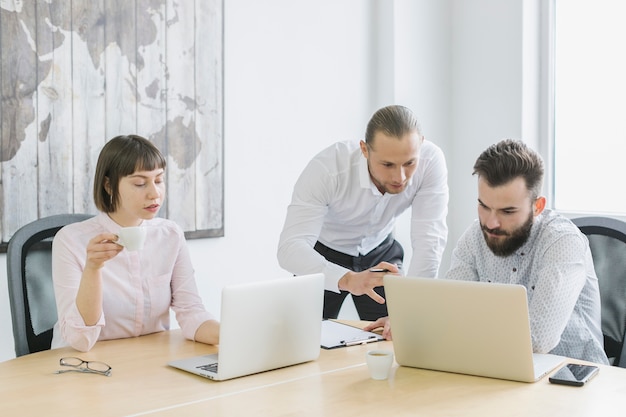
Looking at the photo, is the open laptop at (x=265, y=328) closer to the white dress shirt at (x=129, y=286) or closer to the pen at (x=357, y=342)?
the pen at (x=357, y=342)

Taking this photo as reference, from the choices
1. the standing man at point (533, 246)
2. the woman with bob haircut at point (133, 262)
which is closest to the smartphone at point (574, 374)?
the standing man at point (533, 246)

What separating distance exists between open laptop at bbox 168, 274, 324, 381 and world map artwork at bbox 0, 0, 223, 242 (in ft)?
3.97

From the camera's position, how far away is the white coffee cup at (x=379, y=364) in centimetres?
171

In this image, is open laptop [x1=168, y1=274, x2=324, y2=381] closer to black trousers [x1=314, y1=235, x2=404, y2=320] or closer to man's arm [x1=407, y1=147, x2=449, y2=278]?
man's arm [x1=407, y1=147, x2=449, y2=278]

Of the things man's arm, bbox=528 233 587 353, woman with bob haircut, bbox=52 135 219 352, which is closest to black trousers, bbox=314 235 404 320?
woman with bob haircut, bbox=52 135 219 352

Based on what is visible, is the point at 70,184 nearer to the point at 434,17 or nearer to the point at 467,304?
the point at 467,304

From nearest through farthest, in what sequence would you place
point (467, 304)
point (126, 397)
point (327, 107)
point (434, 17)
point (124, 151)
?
point (126, 397), point (467, 304), point (124, 151), point (327, 107), point (434, 17)

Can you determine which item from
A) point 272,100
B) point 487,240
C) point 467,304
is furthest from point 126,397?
point 272,100

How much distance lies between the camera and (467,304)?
1.70 metres

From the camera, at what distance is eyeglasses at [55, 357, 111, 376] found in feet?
5.78

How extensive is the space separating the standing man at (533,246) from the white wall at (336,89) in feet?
4.52

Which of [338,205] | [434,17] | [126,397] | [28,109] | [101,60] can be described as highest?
[434,17]

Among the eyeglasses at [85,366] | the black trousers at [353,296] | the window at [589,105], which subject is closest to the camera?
the eyeglasses at [85,366]

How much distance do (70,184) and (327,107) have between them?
1.42 metres
